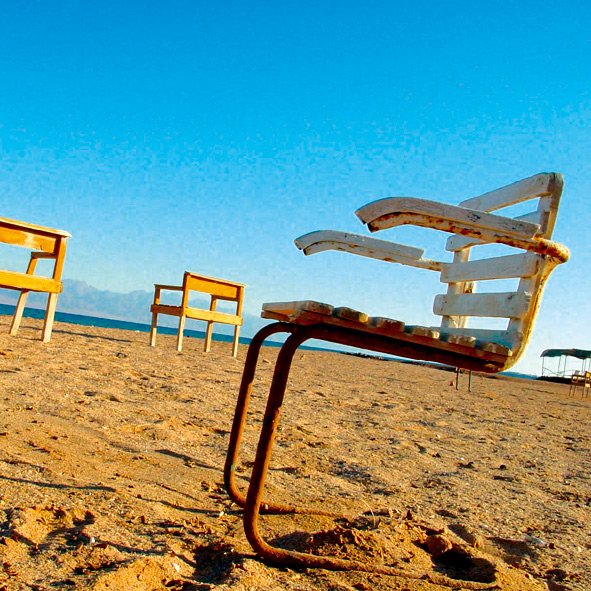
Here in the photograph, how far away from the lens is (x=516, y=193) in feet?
8.53

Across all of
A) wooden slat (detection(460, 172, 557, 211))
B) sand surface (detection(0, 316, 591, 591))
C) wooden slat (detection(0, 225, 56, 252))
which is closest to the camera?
sand surface (detection(0, 316, 591, 591))

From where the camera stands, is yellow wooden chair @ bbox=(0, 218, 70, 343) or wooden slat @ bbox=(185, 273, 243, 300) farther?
wooden slat @ bbox=(185, 273, 243, 300)

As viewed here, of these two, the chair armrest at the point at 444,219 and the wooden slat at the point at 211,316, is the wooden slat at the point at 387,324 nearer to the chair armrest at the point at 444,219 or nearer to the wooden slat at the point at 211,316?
the chair armrest at the point at 444,219

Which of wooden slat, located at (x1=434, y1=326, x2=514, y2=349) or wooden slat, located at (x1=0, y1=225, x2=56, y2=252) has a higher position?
wooden slat, located at (x1=0, y1=225, x2=56, y2=252)

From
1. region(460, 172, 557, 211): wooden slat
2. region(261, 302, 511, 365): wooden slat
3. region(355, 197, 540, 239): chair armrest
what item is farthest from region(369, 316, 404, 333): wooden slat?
region(460, 172, 557, 211): wooden slat

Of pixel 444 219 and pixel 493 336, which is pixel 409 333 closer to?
pixel 444 219

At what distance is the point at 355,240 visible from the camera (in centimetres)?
268

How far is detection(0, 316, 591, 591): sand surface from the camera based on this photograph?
5.81 feet

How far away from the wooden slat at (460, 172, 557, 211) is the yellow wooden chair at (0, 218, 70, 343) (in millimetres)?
5161

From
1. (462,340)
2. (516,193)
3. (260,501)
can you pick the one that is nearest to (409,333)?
(462,340)

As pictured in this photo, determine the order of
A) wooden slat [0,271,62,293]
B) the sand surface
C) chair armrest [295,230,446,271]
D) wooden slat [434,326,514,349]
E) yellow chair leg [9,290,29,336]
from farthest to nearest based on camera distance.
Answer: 1. yellow chair leg [9,290,29,336]
2. wooden slat [0,271,62,293]
3. chair armrest [295,230,446,271]
4. wooden slat [434,326,514,349]
5. the sand surface

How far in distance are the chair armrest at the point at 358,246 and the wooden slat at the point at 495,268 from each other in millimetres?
218

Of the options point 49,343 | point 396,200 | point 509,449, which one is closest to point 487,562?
point 396,200

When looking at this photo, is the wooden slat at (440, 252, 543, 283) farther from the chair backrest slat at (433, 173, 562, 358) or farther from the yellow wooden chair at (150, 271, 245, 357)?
the yellow wooden chair at (150, 271, 245, 357)
